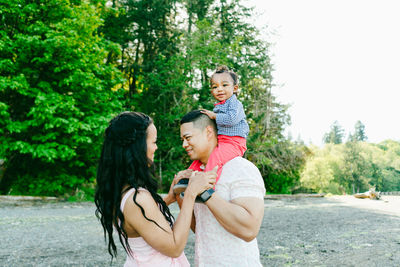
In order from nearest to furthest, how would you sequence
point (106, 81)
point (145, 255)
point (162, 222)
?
point (162, 222) < point (145, 255) < point (106, 81)

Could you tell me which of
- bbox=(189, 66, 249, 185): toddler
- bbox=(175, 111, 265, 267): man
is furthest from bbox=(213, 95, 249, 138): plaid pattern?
bbox=(175, 111, 265, 267): man

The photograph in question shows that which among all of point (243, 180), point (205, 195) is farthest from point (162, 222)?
point (243, 180)

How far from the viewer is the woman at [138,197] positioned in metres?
1.77

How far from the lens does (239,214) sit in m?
1.69

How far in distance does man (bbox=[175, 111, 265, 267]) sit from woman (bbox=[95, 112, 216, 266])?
0.13 meters

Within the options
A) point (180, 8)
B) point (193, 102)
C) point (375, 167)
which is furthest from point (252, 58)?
point (375, 167)

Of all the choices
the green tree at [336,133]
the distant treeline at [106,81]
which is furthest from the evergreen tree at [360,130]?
the distant treeline at [106,81]

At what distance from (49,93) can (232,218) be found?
13.8 m

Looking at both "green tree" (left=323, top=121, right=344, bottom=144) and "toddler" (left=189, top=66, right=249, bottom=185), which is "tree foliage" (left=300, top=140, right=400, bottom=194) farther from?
"toddler" (left=189, top=66, right=249, bottom=185)

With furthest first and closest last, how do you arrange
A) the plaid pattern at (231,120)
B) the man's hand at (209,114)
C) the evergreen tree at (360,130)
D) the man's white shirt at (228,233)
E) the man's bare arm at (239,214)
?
the evergreen tree at (360,130)
the plaid pattern at (231,120)
the man's hand at (209,114)
the man's white shirt at (228,233)
the man's bare arm at (239,214)

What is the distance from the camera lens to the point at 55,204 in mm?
13164

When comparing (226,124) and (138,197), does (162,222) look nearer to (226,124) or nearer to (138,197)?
(138,197)

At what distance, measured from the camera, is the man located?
1695 millimetres

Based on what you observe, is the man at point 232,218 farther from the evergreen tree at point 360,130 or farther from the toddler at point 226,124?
the evergreen tree at point 360,130
